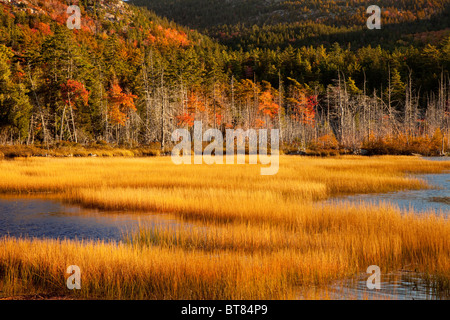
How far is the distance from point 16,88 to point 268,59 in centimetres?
7307

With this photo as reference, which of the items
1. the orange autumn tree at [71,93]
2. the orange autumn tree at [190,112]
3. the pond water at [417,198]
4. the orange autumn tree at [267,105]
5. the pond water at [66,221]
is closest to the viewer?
the pond water at [66,221]

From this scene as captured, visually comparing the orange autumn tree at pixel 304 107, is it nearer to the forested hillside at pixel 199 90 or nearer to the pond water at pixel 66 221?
the forested hillside at pixel 199 90

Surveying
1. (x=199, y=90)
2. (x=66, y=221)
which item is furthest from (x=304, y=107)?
(x=66, y=221)

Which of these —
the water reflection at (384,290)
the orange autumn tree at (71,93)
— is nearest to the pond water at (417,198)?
the water reflection at (384,290)

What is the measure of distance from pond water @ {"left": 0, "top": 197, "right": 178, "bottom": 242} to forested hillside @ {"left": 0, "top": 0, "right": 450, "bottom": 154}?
32878 mm

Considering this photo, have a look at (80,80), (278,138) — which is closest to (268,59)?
(278,138)

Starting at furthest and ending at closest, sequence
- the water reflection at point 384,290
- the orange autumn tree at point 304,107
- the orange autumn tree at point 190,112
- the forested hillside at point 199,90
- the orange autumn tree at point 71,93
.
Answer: the orange autumn tree at point 304,107 < the orange autumn tree at point 190,112 < the forested hillside at point 199,90 < the orange autumn tree at point 71,93 < the water reflection at point 384,290

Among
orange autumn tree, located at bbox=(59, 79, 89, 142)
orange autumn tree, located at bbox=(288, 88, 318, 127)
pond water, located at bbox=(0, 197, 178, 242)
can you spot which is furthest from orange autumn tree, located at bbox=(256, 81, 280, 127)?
pond water, located at bbox=(0, 197, 178, 242)

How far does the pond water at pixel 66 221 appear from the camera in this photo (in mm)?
10295

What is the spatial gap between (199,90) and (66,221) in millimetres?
68636

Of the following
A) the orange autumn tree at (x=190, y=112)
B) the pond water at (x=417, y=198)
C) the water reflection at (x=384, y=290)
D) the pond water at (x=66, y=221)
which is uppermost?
the orange autumn tree at (x=190, y=112)

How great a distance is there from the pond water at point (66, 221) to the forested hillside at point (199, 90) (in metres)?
32.9

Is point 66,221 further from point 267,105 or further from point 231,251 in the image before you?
point 267,105

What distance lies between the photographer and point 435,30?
148 m
